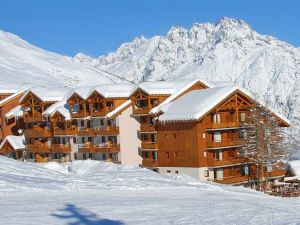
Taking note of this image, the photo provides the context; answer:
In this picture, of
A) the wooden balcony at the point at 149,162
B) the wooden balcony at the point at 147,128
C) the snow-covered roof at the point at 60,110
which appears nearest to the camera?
the wooden balcony at the point at 149,162

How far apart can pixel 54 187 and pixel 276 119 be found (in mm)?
32143

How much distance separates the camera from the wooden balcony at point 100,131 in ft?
189

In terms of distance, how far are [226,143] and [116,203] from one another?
30436 mm

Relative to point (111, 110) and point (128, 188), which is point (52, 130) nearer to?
point (111, 110)

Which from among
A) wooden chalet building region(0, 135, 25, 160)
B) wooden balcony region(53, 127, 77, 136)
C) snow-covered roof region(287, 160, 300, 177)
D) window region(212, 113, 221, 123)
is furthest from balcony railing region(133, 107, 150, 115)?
wooden chalet building region(0, 135, 25, 160)

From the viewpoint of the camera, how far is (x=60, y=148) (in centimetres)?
6438

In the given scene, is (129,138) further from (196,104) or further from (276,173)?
(276,173)

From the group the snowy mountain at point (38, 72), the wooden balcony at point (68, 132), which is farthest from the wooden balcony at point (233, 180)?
the snowy mountain at point (38, 72)

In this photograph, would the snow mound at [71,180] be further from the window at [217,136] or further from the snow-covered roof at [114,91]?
the snow-covered roof at [114,91]

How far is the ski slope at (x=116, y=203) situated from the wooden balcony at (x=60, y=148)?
32.7 metres

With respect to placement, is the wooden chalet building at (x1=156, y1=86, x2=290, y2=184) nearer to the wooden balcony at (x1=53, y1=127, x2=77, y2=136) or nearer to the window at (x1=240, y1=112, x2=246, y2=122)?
the window at (x1=240, y1=112, x2=246, y2=122)

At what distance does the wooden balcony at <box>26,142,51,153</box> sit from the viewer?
66875 millimetres

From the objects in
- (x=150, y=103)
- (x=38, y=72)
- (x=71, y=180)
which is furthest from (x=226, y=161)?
(x=38, y=72)

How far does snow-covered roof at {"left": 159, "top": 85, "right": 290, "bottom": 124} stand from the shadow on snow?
98.6 feet
